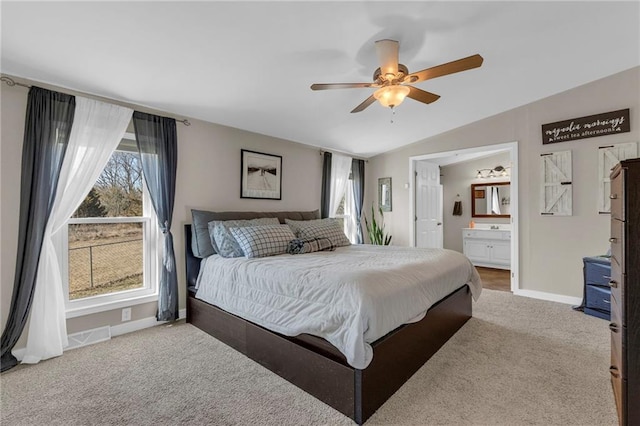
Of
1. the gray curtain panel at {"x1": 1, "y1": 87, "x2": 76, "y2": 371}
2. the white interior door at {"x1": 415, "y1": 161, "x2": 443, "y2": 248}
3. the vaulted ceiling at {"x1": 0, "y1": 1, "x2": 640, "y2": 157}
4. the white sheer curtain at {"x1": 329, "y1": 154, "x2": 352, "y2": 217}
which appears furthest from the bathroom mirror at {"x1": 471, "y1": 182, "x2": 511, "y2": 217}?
the gray curtain panel at {"x1": 1, "y1": 87, "x2": 76, "y2": 371}

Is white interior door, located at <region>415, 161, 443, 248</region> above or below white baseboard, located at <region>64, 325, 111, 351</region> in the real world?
above

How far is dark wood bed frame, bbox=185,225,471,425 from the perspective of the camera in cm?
170

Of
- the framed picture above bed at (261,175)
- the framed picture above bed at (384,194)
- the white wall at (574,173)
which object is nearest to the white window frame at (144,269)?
the framed picture above bed at (261,175)

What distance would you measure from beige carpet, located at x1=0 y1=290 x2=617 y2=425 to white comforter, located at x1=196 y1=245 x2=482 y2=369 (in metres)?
0.42

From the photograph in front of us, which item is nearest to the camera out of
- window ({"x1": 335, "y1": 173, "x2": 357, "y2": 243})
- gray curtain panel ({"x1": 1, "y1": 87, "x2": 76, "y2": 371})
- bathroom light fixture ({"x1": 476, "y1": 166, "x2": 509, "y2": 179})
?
gray curtain panel ({"x1": 1, "y1": 87, "x2": 76, "y2": 371})

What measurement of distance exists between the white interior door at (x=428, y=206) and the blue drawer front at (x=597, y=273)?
238cm

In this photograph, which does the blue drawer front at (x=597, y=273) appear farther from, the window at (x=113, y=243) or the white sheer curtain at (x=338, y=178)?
the window at (x=113, y=243)

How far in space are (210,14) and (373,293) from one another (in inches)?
81.3

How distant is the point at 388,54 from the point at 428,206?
3.94m

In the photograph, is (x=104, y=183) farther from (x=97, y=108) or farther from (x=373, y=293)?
(x=373, y=293)

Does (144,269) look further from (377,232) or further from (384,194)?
(384,194)

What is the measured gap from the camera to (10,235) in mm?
2359

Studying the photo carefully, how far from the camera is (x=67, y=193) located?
2.57 m

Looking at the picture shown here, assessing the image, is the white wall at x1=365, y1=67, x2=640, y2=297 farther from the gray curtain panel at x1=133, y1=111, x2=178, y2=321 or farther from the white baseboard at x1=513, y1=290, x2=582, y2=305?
the gray curtain panel at x1=133, y1=111, x2=178, y2=321
